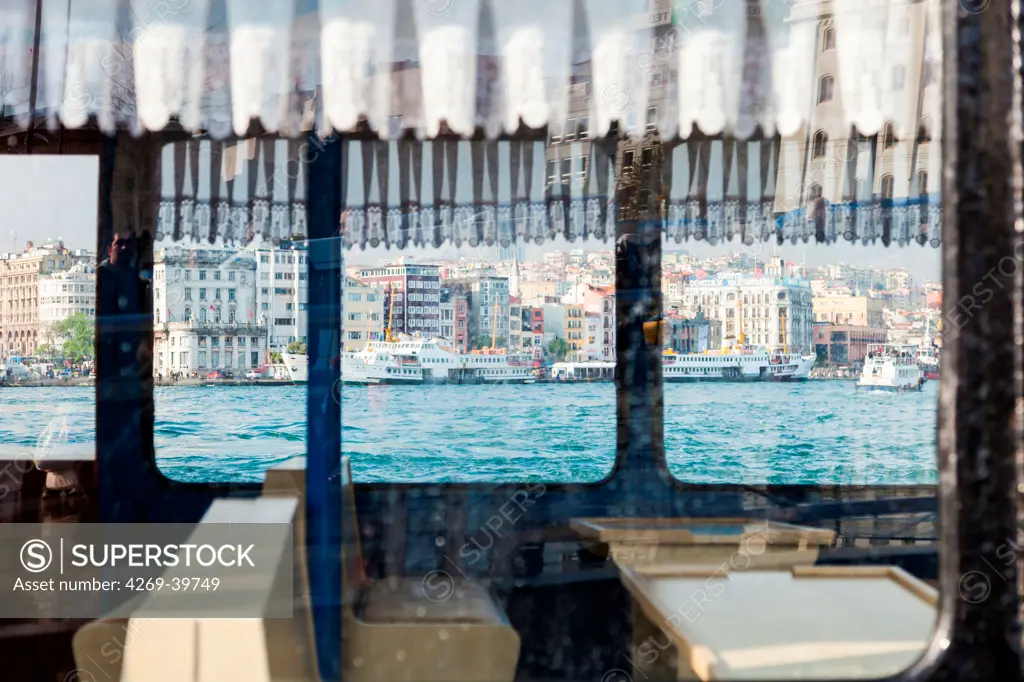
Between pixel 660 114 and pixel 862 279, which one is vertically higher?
pixel 660 114

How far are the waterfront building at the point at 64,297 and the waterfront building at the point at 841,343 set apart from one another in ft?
7.93

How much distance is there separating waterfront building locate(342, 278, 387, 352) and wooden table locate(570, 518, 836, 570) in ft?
3.73

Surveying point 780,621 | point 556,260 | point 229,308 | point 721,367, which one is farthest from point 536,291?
point 780,621

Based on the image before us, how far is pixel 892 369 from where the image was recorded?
9.61ft

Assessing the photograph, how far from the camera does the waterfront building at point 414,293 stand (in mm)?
2643

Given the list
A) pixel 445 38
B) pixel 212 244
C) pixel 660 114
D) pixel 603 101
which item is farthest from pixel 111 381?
pixel 660 114

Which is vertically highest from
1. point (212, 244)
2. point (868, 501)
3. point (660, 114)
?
point (660, 114)

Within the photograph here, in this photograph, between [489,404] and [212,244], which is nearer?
[212,244]

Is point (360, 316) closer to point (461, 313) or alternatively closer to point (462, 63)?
point (461, 313)

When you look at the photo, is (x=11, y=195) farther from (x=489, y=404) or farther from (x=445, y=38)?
(x=489, y=404)

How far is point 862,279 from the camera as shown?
118 inches

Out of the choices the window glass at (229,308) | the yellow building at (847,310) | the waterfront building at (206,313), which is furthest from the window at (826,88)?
the waterfront building at (206,313)

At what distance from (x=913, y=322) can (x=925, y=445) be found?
22.2 inches

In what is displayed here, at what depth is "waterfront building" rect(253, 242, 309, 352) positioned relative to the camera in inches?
94.3
